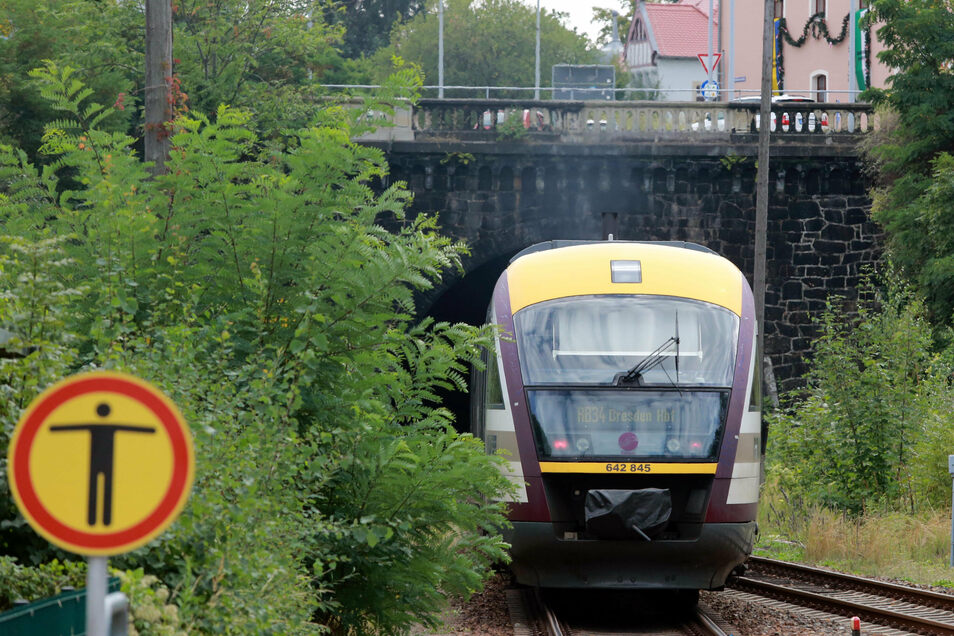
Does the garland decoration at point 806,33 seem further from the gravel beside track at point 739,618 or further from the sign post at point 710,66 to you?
the gravel beside track at point 739,618

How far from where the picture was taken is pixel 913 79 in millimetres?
26094

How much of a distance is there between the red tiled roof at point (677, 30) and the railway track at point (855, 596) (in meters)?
70.7

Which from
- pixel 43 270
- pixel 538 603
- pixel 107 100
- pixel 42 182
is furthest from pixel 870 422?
pixel 107 100

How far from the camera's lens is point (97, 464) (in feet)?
12.1

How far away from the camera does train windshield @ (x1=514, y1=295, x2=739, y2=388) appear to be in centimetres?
1091

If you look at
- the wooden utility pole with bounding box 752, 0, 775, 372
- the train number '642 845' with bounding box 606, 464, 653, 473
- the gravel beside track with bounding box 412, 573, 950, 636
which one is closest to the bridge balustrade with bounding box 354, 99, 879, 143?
the wooden utility pole with bounding box 752, 0, 775, 372

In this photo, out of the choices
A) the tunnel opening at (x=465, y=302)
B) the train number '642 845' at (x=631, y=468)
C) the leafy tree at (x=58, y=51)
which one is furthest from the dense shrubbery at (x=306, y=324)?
the tunnel opening at (x=465, y=302)

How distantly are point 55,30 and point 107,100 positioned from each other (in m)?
1.88

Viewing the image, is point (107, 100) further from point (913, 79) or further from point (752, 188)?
point (913, 79)

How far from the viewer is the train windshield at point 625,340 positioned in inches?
429

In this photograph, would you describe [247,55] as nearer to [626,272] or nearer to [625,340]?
[626,272]

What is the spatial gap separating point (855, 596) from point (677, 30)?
75124 mm

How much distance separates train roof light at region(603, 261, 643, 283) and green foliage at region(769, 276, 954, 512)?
240 inches

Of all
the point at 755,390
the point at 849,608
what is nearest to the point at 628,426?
the point at 755,390
